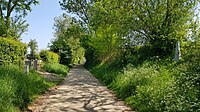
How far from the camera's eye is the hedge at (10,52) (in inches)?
604

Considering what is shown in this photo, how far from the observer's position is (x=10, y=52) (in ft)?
53.5

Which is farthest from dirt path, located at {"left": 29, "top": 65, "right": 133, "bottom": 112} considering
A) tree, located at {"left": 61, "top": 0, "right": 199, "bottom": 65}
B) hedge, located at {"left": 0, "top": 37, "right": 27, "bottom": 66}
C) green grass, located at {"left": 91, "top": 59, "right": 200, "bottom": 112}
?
tree, located at {"left": 61, "top": 0, "right": 199, "bottom": 65}

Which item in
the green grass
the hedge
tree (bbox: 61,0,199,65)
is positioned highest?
tree (bbox: 61,0,199,65)

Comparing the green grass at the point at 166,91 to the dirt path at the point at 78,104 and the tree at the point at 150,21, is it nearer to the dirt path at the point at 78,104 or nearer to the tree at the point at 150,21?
the dirt path at the point at 78,104

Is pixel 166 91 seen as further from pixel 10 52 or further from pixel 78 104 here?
pixel 10 52

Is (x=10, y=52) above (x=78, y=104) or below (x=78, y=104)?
above

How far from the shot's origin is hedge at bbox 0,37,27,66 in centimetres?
1535

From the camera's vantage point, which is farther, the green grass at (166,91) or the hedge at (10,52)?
the hedge at (10,52)

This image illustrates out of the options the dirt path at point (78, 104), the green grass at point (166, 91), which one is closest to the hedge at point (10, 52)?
A: the dirt path at point (78, 104)

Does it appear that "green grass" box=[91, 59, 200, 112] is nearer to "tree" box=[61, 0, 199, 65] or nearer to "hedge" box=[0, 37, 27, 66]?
"tree" box=[61, 0, 199, 65]

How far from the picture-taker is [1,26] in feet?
95.5

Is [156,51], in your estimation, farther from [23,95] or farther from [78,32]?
[78,32]

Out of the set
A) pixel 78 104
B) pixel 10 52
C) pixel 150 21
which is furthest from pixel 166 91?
pixel 10 52

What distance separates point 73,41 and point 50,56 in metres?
25.7
